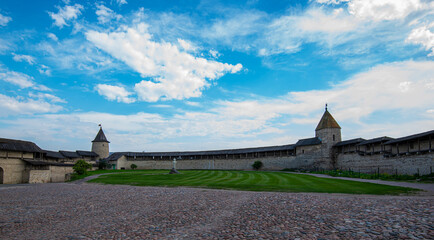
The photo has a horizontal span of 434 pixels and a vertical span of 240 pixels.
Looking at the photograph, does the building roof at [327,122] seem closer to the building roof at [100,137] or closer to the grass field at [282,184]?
the grass field at [282,184]

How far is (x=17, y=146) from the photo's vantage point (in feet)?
111

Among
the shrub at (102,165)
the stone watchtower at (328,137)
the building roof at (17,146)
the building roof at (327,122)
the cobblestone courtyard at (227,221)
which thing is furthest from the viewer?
the shrub at (102,165)

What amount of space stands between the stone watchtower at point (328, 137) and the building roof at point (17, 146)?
43.1 m

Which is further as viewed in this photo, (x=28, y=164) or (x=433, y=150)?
(x=28, y=164)

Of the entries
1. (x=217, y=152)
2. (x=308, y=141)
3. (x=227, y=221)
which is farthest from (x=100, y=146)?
(x=227, y=221)

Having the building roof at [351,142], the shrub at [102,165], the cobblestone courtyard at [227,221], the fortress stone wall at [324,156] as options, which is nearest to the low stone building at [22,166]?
the shrub at [102,165]

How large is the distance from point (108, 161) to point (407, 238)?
61.9 m

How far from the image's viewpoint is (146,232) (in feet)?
22.7

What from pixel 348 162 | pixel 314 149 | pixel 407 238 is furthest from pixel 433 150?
pixel 407 238

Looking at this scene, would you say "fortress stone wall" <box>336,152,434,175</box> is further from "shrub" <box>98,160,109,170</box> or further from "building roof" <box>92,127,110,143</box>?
"building roof" <box>92,127,110,143</box>

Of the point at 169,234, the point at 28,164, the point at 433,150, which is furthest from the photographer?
the point at 28,164

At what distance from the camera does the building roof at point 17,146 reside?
32062mm

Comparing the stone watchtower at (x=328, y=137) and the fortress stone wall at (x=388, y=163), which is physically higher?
the stone watchtower at (x=328, y=137)

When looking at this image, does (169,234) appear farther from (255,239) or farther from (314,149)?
(314,149)
